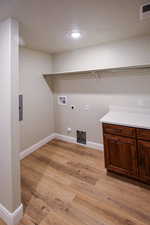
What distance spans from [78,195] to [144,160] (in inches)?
40.7

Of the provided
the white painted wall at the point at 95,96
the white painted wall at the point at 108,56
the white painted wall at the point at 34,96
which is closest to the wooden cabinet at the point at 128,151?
the white painted wall at the point at 95,96

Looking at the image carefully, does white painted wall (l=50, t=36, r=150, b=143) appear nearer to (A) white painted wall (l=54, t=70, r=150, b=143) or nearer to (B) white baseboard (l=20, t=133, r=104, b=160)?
(A) white painted wall (l=54, t=70, r=150, b=143)

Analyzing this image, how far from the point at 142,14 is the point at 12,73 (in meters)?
1.56

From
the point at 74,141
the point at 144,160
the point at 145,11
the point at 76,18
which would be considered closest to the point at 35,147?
the point at 74,141

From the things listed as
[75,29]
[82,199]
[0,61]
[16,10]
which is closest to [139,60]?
[75,29]

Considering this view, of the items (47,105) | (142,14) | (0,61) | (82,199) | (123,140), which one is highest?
(142,14)

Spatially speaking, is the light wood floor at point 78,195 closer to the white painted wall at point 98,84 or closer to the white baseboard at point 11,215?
the white baseboard at point 11,215

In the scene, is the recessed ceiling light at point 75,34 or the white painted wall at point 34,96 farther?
the white painted wall at point 34,96

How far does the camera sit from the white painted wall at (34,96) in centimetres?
280

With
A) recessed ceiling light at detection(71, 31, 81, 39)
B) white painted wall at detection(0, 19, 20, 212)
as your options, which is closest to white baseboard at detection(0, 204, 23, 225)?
white painted wall at detection(0, 19, 20, 212)

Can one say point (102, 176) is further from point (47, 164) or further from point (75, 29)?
point (75, 29)

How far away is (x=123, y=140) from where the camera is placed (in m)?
2.03

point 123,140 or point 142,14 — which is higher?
point 142,14

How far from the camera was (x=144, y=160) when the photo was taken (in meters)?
1.89
